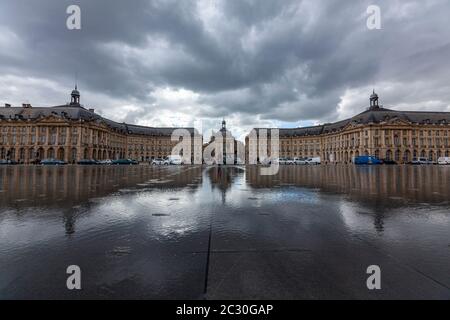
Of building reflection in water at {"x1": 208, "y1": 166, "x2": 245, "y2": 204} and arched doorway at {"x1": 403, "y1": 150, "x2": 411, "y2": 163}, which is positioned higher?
arched doorway at {"x1": 403, "y1": 150, "x2": 411, "y2": 163}

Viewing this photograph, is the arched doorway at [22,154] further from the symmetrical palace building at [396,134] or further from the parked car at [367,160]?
the symmetrical palace building at [396,134]

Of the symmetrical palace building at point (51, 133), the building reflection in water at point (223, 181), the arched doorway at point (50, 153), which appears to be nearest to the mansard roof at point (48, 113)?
the symmetrical palace building at point (51, 133)

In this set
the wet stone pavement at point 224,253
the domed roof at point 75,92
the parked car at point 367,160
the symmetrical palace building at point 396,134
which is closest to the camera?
the wet stone pavement at point 224,253

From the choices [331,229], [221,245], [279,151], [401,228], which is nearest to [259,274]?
[221,245]

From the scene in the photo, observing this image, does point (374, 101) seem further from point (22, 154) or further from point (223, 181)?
point (22, 154)

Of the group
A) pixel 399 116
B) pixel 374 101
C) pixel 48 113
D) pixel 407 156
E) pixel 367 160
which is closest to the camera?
pixel 367 160

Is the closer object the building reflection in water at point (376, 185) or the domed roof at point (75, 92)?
the building reflection in water at point (376, 185)

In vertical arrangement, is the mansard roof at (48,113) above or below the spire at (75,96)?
below

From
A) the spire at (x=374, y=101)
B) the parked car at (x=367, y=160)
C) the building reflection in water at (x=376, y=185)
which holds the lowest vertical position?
the building reflection in water at (x=376, y=185)

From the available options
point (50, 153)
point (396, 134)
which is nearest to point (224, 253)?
point (50, 153)

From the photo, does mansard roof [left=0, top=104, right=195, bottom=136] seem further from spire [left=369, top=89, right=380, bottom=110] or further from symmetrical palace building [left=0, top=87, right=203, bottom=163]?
spire [left=369, top=89, right=380, bottom=110]

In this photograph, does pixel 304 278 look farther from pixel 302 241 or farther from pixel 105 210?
pixel 105 210

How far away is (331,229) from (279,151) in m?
118

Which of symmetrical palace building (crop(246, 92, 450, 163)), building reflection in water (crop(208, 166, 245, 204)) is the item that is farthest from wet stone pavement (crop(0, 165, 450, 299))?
symmetrical palace building (crop(246, 92, 450, 163))
